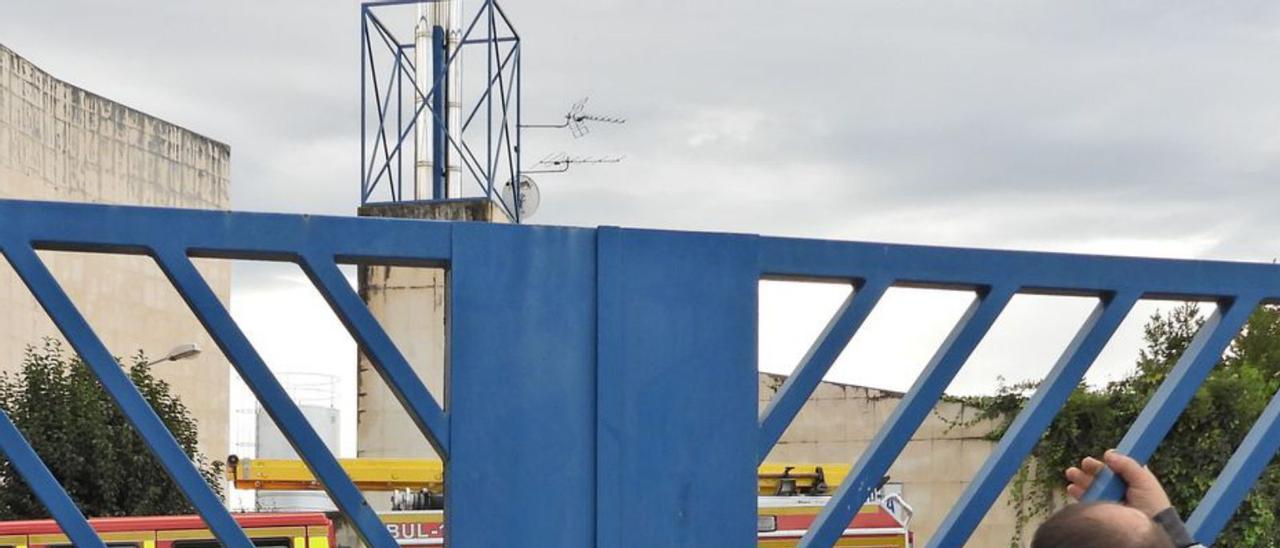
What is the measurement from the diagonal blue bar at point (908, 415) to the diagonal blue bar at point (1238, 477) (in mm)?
619

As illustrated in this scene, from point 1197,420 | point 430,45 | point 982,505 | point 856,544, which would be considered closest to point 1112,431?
point 1197,420

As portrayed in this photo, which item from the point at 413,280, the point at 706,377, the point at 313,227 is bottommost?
the point at 706,377

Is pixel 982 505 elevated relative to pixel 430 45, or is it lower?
lower

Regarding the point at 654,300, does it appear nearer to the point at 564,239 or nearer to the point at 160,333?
the point at 564,239

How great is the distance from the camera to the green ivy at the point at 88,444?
2200cm

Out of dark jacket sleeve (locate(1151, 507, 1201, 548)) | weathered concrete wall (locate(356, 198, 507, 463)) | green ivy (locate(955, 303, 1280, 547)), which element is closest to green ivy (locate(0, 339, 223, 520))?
weathered concrete wall (locate(356, 198, 507, 463))

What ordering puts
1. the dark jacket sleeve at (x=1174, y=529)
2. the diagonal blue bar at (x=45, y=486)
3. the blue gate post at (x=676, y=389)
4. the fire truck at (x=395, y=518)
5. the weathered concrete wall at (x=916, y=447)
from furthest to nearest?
the weathered concrete wall at (x=916, y=447) → the fire truck at (x=395, y=518) → the blue gate post at (x=676, y=389) → the diagonal blue bar at (x=45, y=486) → the dark jacket sleeve at (x=1174, y=529)

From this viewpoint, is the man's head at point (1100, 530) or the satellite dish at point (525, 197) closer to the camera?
the man's head at point (1100, 530)

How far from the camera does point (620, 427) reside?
3.41 metres

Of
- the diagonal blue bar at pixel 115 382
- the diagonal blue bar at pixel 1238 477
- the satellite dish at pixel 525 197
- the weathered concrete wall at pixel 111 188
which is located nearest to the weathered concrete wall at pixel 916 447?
the satellite dish at pixel 525 197

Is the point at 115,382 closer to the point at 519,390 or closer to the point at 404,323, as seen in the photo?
the point at 519,390

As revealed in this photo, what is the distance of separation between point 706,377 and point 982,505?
0.62m

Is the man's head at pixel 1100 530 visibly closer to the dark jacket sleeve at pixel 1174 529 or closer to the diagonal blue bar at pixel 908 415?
the dark jacket sleeve at pixel 1174 529

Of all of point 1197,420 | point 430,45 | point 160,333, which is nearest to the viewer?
point 1197,420
